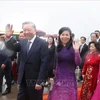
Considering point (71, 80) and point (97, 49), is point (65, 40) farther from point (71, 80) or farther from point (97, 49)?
point (97, 49)

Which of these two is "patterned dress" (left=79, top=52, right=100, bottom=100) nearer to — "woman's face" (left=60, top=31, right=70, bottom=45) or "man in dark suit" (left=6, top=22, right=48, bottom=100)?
"woman's face" (left=60, top=31, right=70, bottom=45)

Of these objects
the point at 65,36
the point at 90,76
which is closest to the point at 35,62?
the point at 65,36

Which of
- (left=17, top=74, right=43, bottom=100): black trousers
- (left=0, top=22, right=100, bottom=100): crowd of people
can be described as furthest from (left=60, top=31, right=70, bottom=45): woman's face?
(left=17, top=74, right=43, bottom=100): black trousers

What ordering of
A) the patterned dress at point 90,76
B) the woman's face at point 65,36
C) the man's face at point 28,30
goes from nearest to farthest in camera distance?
the man's face at point 28,30 < the woman's face at point 65,36 < the patterned dress at point 90,76

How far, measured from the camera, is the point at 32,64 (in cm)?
290

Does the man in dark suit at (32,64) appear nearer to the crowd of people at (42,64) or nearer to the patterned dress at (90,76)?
the crowd of people at (42,64)

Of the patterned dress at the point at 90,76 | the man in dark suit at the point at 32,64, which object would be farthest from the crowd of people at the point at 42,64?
the patterned dress at the point at 90,76

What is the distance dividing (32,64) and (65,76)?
489 millimetres

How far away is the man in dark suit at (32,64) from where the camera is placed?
287cm

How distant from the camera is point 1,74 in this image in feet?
17.0

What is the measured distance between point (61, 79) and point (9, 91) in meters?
2.46

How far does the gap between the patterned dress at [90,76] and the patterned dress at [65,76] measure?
39.6 inches

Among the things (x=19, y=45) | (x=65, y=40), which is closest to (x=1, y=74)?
(x=19, y=45)

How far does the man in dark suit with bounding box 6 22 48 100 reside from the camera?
9.40 ft
